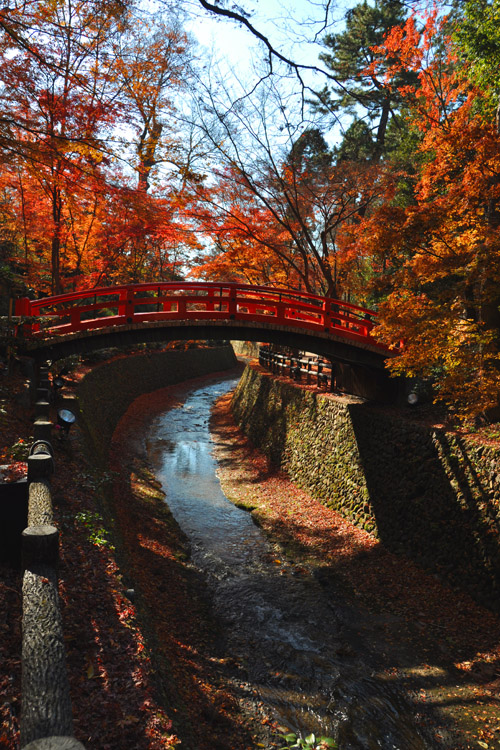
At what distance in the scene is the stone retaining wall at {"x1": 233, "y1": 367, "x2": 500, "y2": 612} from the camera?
866cm

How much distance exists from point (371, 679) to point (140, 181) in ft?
57.6

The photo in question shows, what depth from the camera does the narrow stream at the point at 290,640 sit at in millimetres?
5871

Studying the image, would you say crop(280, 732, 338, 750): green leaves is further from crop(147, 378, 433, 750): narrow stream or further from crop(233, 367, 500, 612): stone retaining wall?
crop(233, 367, 500, 612): stone retaining wall

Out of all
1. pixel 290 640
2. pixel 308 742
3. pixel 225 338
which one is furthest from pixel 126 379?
pixel 308 742

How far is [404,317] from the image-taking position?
10062 millimetres

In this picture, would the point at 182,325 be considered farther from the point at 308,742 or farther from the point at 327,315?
the point at 308,742

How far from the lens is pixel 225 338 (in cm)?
1280

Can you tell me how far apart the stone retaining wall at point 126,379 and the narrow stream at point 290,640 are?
4.23m

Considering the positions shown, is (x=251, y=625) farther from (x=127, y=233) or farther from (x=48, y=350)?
(x=127, y=233)

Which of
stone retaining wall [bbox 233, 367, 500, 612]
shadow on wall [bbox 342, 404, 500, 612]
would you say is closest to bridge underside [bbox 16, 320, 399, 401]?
stone retaining wall [bbox 233, 367, 500, 612]

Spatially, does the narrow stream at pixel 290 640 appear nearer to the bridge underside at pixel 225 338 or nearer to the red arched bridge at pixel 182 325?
the bridge underside at pixel 225 338

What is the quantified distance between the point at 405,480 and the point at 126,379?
17044 mm

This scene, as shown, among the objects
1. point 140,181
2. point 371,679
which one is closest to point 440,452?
point 371,679

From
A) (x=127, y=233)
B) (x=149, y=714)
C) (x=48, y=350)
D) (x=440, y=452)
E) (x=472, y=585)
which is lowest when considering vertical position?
(x=472, y=585)
